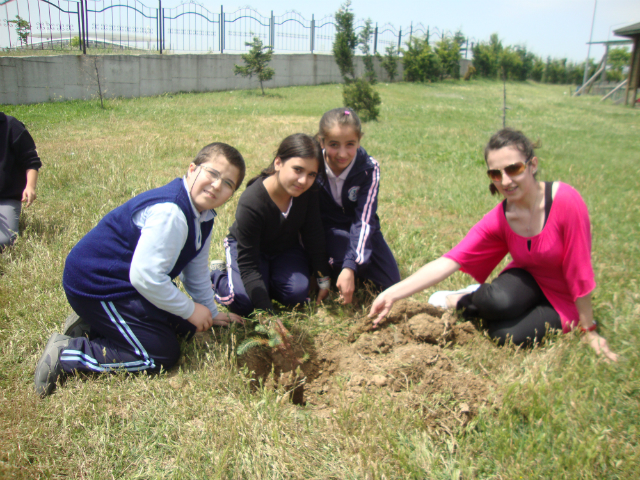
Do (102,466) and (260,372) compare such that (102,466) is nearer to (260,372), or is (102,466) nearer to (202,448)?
(202,448)

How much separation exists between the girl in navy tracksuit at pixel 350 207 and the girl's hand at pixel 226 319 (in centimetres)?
71

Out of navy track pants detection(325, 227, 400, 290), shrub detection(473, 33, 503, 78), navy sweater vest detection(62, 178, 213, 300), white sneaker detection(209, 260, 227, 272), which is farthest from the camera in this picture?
shrub detection(473, 33, 503, 78)

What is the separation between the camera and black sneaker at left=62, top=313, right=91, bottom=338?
104 inches

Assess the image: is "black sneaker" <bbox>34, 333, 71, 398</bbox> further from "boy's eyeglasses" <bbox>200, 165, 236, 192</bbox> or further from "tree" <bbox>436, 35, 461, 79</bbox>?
"tree" <bbox>436, 35, 461, 79</bbox>

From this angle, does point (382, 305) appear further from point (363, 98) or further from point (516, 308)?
point (363, 98)

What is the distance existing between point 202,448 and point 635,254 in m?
4.22

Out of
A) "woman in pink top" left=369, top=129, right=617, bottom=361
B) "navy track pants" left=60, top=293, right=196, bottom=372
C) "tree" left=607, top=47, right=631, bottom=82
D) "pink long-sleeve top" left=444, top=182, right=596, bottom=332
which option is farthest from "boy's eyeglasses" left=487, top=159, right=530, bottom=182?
"tree" left=607, top=47, right=631, bottom=82

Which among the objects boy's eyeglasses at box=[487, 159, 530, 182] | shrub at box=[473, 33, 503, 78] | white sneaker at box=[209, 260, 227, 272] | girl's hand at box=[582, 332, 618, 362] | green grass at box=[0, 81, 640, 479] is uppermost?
shrub at box=[473, 33, 503, 78]

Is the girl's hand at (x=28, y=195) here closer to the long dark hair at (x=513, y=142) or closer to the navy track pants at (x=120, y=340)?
the navy track pants at (x=120, y=340)

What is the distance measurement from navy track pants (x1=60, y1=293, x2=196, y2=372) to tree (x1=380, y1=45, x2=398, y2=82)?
26688mm

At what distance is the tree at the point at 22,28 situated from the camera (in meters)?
13.0

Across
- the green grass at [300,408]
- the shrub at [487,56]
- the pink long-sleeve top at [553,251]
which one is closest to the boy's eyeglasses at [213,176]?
the green grass at [300,408]

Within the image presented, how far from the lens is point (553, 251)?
2771 mm

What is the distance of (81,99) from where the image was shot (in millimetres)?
13328
